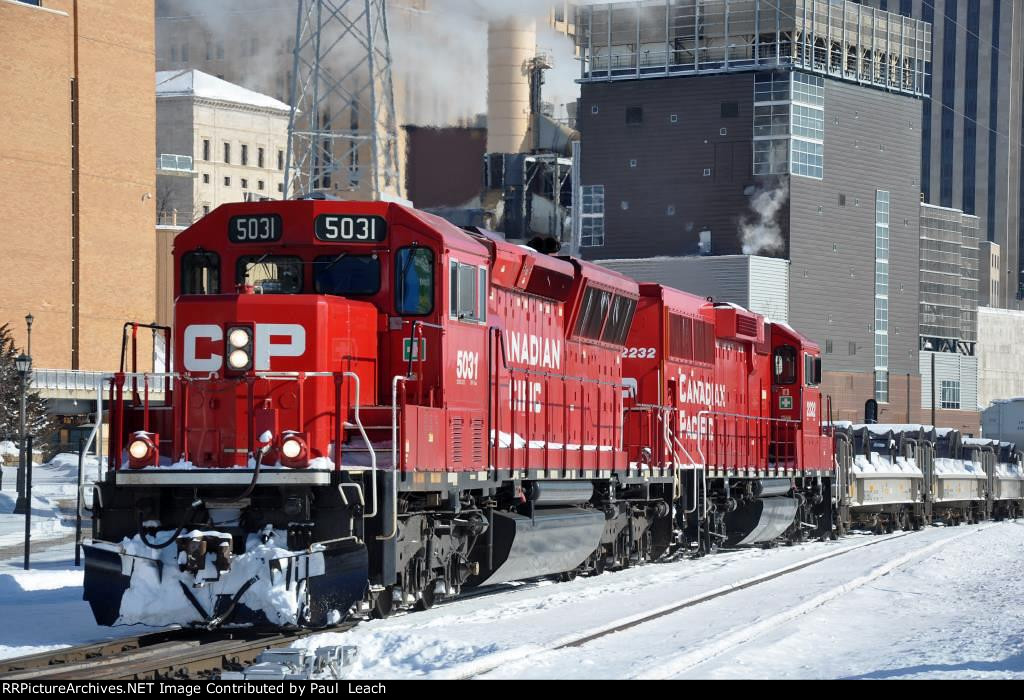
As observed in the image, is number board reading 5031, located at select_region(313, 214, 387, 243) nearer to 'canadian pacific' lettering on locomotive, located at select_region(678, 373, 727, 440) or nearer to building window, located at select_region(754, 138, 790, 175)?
'canadian pacific' lettering on locomotive, located at select_region(678, 373, 727, 440)

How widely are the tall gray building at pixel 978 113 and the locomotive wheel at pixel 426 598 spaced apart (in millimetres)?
152674

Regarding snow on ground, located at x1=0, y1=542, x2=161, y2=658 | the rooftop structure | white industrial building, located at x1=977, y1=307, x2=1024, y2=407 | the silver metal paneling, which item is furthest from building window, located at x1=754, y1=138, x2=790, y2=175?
snow on ground, located at x1=0, y1=542, x2=161, y2=658

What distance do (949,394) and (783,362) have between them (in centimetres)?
8610

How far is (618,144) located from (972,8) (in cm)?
8608

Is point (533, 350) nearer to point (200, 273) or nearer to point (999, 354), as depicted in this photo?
point (200, 273)

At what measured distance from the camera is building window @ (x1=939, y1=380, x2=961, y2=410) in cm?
11031

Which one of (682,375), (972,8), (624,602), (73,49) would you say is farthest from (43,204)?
(972,8)

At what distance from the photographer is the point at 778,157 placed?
8525 centimetres

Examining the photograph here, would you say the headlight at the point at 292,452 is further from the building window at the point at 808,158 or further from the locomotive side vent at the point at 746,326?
the building window at the point at 808,158

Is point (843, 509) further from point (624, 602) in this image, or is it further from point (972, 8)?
point (972, 8)

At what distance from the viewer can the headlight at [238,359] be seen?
43.3ft

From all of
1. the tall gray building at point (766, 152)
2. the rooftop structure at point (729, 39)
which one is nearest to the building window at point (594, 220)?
the tall gray building at point (766, 152)

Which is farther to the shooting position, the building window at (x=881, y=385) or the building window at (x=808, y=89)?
the building window at (x=881, y=385)
